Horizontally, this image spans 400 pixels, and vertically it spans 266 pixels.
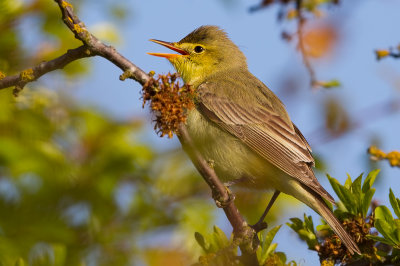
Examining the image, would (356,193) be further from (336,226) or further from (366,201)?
(336,226)

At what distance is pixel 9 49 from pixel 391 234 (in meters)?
1.71

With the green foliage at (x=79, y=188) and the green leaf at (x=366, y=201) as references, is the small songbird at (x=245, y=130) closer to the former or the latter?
the green leaf at (x=366, y=201)

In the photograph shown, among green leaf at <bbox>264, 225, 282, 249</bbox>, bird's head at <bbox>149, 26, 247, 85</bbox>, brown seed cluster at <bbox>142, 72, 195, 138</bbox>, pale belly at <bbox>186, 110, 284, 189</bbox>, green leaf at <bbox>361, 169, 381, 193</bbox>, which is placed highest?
bird's head at <bbox>149, 26, 247, 85</bbox>

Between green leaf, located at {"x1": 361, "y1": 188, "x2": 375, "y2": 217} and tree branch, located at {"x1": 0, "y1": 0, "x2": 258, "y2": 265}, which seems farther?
green leaf, located at {"x1": 361, "y1": 188, "x2": 375, "y2": 217}

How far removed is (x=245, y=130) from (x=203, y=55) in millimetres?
1193

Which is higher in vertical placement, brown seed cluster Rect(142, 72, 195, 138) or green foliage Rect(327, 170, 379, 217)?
brown seed cluster Rect(142, 72, 195, 138)

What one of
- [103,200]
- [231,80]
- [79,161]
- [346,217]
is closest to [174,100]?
[79,161]

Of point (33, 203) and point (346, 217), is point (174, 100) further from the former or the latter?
point (346, 217)

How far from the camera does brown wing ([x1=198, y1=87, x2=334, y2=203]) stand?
4016 millimetres

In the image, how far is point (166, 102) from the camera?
82.7 inches

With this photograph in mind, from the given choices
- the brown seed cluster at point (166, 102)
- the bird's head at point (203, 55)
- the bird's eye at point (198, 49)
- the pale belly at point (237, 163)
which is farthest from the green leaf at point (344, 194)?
the bird's eye at point (198, 49)

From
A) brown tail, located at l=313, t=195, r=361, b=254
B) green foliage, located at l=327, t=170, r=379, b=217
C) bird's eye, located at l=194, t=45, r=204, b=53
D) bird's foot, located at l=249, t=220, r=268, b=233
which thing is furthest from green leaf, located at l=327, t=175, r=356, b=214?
bird's eye, located at l=194, t=45, r=204, b=53

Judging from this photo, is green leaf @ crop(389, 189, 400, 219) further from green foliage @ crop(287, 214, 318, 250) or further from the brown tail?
green foliage @ crop(287, 214, 318, 250)

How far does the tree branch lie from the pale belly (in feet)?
4.66
